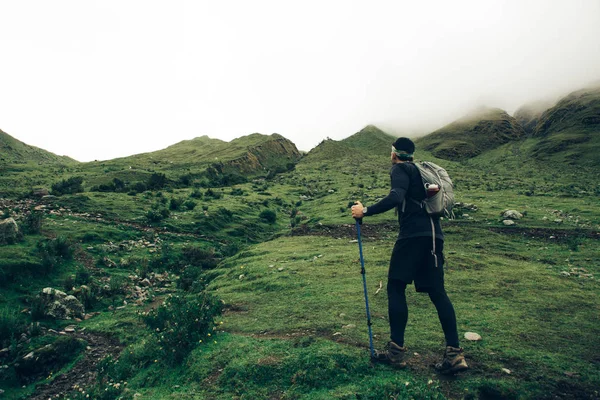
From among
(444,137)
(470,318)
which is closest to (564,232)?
(470,318)

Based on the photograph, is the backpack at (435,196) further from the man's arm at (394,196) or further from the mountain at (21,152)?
the mountain at (21,152)

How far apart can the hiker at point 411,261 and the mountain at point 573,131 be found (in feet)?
323

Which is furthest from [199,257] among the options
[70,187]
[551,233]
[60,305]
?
[70,187]

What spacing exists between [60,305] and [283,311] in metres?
7.91

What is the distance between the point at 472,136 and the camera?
5714 inches

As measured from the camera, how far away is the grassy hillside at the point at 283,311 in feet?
19.9

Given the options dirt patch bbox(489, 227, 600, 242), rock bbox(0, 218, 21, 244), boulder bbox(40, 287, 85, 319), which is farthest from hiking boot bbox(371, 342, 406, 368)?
rock bbox(0, 218, 21, 244)

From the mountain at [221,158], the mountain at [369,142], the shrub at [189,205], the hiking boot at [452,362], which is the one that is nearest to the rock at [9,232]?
the shrub at [189,205]

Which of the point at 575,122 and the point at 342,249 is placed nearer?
the point at 342,249

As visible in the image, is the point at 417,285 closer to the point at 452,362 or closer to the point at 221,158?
the point at 452,362

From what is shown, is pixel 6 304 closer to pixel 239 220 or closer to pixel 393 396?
pixel 393 396

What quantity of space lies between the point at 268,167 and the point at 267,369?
8725cm

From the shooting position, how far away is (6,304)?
1134 cm

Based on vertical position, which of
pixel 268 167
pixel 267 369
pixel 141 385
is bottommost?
pixel 141 385
